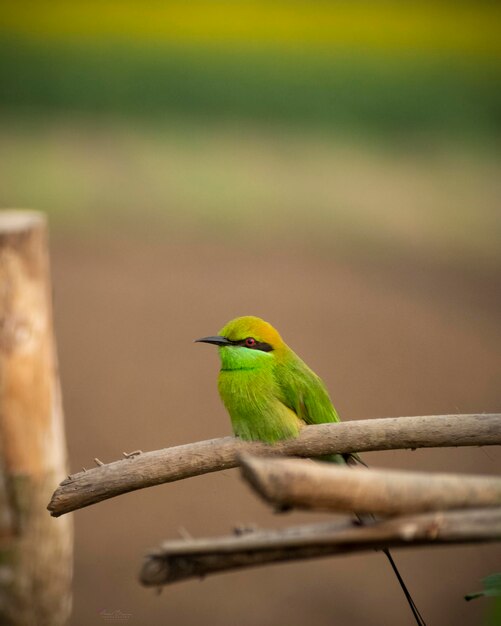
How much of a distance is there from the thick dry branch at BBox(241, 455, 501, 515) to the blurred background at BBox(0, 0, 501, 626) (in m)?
2.53

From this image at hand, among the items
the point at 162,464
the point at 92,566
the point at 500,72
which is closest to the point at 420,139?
the point at 500,72

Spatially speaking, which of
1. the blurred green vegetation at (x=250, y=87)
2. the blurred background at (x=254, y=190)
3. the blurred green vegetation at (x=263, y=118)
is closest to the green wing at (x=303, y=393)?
the blurred background at (x=254, y=190)

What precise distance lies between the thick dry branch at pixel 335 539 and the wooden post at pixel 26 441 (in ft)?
3.92

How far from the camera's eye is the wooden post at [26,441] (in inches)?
81.4

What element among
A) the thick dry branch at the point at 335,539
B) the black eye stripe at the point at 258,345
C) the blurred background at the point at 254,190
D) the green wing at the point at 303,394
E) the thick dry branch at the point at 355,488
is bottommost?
the thick dry branch at the point at 335,539

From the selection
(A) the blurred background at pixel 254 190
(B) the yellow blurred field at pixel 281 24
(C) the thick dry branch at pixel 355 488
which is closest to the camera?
(C) the thick dry branch at pixel 355 488

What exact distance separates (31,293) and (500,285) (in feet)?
7.87

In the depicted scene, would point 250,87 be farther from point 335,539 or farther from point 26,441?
point 335,539

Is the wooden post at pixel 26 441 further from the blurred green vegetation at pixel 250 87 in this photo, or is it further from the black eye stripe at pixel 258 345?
the blurred green vegetation at pixel 250 87

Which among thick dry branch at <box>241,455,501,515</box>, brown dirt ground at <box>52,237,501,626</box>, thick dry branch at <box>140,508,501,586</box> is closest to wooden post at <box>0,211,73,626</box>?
brown dirt ground at <box>52,237,501,626</box>

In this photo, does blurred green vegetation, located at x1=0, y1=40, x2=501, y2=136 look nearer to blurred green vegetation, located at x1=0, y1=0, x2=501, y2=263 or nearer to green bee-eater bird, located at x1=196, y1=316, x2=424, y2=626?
blurred green vegetation, located at x1=0, y1=0, x2=501, y2=263

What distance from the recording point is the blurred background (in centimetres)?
371

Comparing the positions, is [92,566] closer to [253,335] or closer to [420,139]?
[253,335]

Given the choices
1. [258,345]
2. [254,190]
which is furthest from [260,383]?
[254,190]
